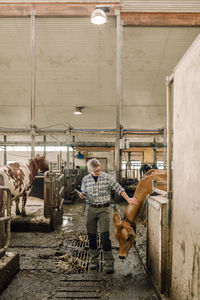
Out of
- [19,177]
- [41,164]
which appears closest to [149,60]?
[41,164]

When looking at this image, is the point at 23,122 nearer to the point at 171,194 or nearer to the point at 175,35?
the point at 175,35

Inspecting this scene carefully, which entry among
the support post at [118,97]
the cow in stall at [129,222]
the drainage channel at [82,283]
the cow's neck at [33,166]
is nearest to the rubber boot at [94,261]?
the drainage channel at [82,283]

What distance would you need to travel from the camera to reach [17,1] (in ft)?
26.2

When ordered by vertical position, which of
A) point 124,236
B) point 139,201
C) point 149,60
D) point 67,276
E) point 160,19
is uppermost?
point 160,19

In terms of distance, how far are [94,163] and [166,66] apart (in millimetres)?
8024

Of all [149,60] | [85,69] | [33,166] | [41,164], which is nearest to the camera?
[33,166]

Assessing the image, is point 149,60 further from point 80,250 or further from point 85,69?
point 80,250

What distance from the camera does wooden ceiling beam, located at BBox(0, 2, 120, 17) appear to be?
798 cm

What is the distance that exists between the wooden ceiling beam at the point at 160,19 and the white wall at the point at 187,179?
23.1 feet

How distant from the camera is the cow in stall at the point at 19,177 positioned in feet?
15.3

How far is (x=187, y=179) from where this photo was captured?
189cm

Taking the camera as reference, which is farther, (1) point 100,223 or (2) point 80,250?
(2) point 80,250

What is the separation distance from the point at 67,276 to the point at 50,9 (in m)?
8.13

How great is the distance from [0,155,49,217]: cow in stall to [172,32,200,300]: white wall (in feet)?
10.3
